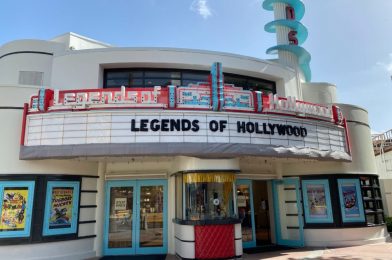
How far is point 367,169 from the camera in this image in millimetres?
12164

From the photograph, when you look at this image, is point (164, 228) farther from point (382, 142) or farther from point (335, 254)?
point (382, 142)

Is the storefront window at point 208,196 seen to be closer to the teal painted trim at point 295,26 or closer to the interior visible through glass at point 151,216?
the interior visible through glass at point 151,216

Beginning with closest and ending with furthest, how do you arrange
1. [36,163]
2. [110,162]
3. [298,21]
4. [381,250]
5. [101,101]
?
[101,101]
[36,163]
[381,250]
[110,162]
[298,21]

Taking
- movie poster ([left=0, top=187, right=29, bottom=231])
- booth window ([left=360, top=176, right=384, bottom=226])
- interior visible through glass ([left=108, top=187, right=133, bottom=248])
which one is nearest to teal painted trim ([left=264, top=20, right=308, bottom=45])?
booth window ([left=360, top=176, right=384, bottom=226])

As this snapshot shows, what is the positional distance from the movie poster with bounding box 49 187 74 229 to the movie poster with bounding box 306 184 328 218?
8451 millimetres

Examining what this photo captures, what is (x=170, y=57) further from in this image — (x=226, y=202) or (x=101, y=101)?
(x=226, y=202)

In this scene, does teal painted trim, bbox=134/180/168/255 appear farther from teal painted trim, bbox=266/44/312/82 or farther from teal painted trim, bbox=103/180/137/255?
teal painted trim, bbox=266/44/312/82

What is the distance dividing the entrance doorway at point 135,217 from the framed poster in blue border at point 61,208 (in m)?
1.22

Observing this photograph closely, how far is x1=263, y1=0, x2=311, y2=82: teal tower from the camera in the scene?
15.0 meters

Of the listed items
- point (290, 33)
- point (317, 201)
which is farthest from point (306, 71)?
point (317, 201)

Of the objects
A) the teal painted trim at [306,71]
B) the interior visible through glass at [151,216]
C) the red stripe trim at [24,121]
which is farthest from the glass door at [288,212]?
the red stripe trim at [24,121]

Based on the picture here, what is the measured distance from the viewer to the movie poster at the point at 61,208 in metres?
9.28

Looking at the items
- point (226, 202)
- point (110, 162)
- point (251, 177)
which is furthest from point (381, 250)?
point (110, 162)

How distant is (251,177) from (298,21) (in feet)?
31.3
